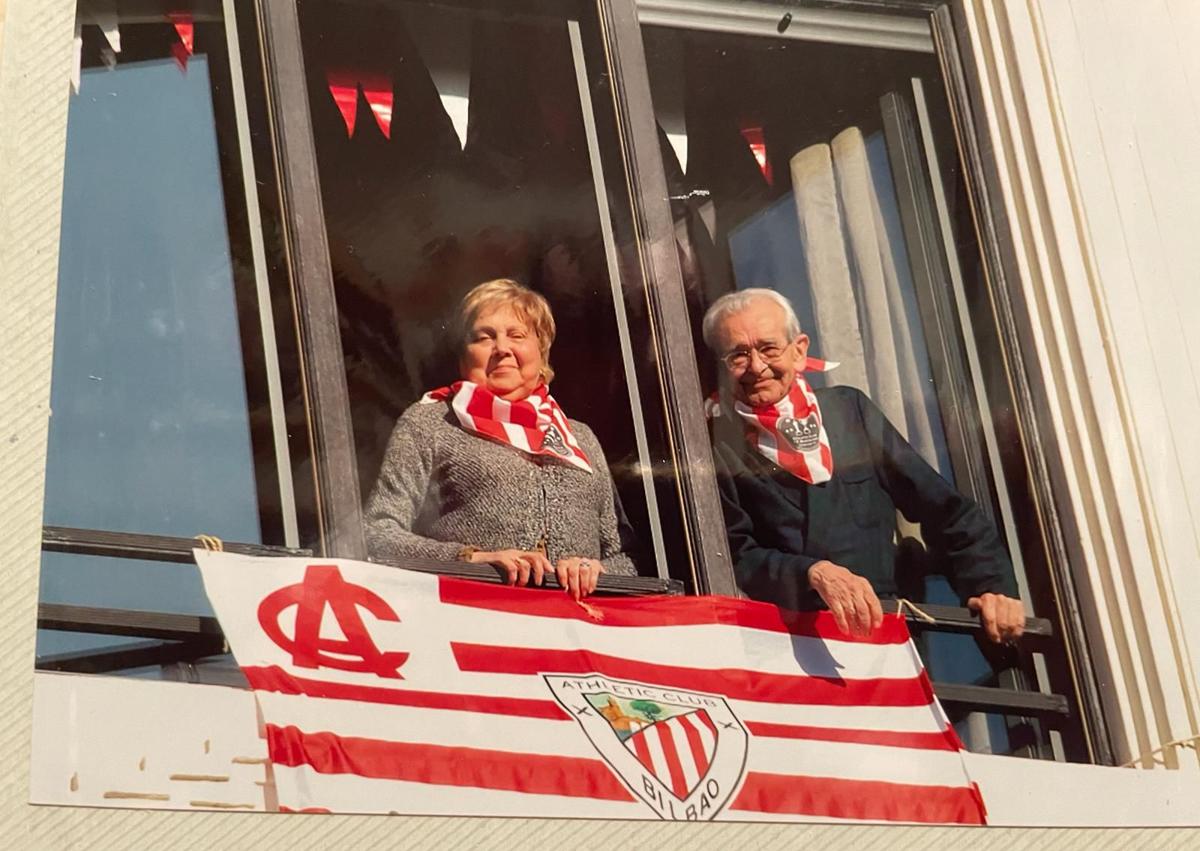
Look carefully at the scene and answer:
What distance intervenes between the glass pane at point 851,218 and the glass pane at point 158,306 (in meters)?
1.19

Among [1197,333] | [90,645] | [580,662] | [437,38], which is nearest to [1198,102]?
[1197,333]

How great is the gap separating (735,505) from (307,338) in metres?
1.14

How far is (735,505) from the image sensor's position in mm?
4121

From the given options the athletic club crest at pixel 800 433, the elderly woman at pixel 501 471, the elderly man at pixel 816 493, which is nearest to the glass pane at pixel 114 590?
the elderly woman at pixel 501 471

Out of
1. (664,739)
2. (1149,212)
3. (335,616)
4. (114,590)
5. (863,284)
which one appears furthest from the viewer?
(1149,212)

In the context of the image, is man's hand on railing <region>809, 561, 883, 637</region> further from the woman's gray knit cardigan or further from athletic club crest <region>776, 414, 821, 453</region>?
the woman's gray knit cardigan

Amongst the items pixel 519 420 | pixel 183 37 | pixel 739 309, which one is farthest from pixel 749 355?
pixel 183 37

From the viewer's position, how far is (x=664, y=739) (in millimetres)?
3717

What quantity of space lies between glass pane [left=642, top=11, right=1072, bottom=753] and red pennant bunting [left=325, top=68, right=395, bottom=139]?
0.74 metres

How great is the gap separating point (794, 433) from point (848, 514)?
0.25 meters

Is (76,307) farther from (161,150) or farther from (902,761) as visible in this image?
(902,761)

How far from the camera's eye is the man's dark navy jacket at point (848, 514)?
409 centimetres

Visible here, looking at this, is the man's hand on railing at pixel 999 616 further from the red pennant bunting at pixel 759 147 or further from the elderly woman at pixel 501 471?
the red pennant bunting at pixel 759 147

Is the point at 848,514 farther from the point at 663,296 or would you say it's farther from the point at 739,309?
the point at 663,296
